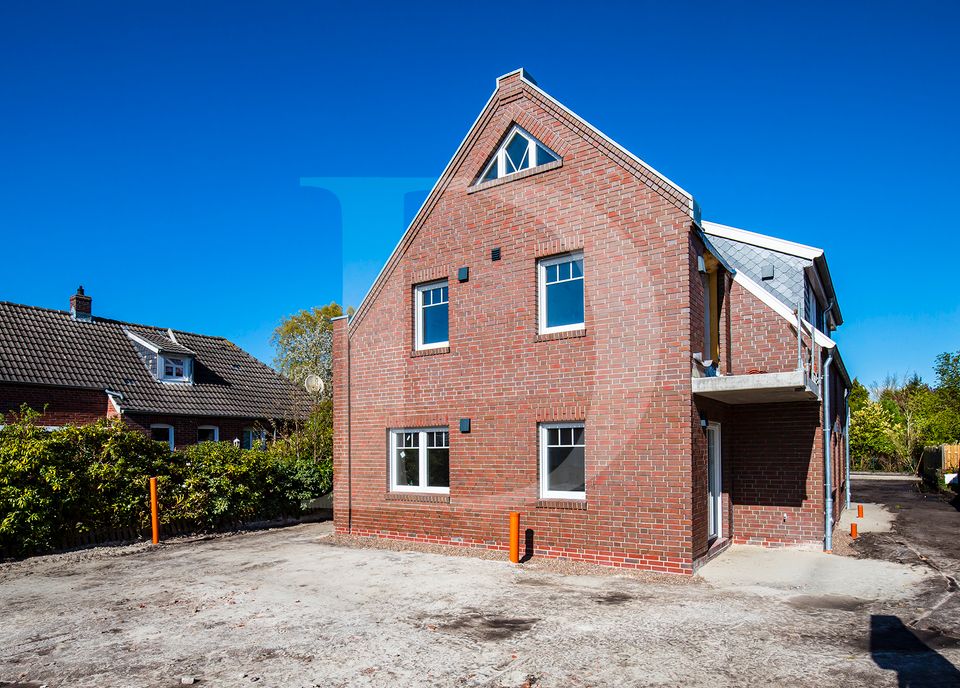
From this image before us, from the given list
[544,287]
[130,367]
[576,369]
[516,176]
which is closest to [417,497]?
[576,369]

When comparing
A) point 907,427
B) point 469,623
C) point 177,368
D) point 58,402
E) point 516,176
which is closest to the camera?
point 469,623

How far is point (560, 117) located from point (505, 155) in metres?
1.46

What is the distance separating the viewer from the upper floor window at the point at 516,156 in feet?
45.4

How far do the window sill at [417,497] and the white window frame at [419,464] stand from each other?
107 mm

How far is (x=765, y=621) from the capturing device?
8648 mm

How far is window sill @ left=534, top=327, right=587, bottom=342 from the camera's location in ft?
42.0

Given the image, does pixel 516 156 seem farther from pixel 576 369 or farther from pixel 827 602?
pixel 827 602

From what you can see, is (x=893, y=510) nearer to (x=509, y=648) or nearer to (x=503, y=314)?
(x=503, y=314)

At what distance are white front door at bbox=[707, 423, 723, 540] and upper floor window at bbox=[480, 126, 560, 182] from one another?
606 cm

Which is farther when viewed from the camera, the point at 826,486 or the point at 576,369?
the point at 826,486

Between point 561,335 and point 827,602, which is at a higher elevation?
point 561,335

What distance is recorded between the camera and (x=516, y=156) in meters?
14.2

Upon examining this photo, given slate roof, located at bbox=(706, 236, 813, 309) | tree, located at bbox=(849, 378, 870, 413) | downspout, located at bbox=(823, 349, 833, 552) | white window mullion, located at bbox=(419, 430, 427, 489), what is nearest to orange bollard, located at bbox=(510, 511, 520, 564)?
white window mullion, located at bbox=(419, 430, 427, 489)

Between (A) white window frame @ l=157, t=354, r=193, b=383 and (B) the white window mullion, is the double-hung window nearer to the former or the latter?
(B) the white window mullion
